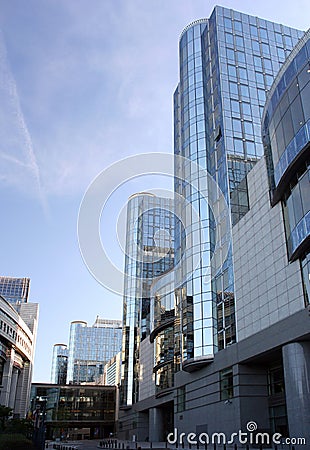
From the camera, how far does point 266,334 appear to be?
3747cm

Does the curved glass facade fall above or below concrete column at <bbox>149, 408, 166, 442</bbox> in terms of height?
above

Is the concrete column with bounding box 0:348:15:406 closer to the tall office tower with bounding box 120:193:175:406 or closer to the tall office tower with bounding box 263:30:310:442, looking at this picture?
the tall office tower with bounding box 120:193:175:406

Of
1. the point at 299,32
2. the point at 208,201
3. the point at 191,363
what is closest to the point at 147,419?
the point at 191,363

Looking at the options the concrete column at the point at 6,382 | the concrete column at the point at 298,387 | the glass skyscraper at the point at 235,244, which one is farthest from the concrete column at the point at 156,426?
the concrete column at the point at 298,387

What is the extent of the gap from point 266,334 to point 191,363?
14.0 metres

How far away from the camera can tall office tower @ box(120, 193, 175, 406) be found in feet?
313

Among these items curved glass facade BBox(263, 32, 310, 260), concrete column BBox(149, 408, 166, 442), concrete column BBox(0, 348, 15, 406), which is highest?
curved glass facade BBox(263, 32, 310, 260)

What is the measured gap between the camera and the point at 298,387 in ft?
106

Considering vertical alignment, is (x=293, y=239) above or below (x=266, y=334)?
above

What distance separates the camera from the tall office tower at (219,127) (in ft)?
159

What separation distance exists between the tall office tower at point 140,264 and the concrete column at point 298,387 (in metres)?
59.1

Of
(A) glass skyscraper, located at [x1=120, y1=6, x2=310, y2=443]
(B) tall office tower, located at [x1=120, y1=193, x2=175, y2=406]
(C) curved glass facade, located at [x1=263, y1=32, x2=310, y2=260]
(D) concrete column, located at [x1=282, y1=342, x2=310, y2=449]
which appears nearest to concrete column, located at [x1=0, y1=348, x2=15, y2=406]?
(B) tall office tower, located at [x1=120, y1=193, x2=175, y2=406]

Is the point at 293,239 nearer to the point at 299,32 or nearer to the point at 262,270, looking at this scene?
the point at 262,270

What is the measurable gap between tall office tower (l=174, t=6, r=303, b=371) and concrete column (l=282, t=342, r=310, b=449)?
10926 millimetres
